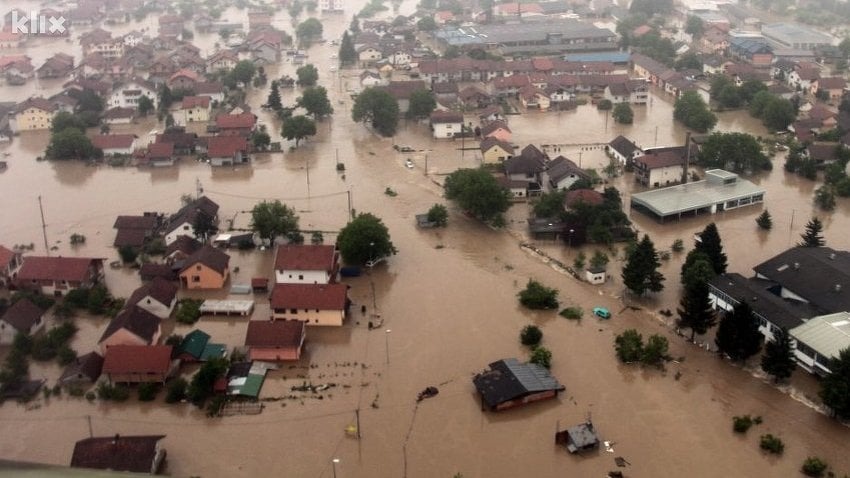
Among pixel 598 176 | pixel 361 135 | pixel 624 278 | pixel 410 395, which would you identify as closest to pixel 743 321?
pixel 624 278

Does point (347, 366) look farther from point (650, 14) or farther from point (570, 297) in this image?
point (650, 14)

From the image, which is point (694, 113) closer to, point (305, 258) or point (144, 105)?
point (305, 258)

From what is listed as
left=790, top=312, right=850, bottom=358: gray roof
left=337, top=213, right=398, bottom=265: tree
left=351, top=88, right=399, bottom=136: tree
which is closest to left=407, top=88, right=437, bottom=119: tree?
left=351, top=88, right=399, bottom=136: tree

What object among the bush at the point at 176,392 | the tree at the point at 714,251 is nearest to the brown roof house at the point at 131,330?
the bush at the point at 176,392

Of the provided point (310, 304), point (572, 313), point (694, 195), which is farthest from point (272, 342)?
point (694, 195)

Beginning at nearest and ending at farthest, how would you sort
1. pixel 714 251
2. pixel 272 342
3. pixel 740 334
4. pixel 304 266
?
pixel 740 334 → pixel 272 342 → pixel 304 266 → pixel 714 251

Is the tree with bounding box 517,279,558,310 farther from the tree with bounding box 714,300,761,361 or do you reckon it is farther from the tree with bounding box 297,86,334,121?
the tree with bounding box 297,86,334,121

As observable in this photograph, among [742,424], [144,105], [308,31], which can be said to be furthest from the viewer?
[308,31]
